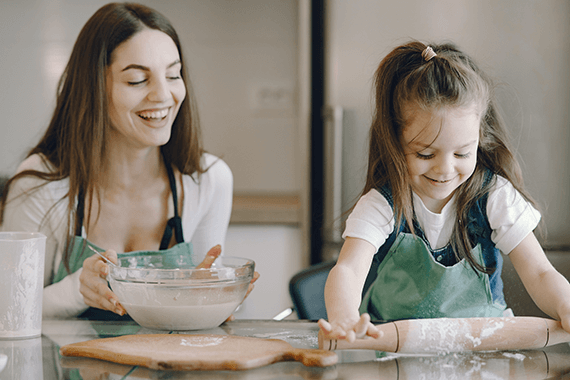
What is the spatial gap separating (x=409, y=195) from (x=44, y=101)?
7.01 ft

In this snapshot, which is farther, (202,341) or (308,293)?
(308,293)

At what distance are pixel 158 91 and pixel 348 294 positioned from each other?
0.66 metres

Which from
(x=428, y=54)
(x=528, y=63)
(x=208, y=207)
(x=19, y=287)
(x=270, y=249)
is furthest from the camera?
(x=270, y=249)

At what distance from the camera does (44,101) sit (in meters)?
2.58

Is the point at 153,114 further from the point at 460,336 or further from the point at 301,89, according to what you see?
the point at 301,89

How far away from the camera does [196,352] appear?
68 cm

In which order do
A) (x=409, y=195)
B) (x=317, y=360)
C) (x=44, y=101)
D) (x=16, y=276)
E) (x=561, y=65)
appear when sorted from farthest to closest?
(x=44, y=101), (x=561, y=65), (x=409, y=195), (x=16, y=276), (x=317, y=360)

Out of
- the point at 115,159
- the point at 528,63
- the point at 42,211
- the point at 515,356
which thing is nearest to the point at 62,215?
the point at 42,211

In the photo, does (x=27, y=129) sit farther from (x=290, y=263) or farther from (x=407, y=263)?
(x=407, y=263)

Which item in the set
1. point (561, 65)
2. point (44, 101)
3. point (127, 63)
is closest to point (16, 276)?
point (127, 63)

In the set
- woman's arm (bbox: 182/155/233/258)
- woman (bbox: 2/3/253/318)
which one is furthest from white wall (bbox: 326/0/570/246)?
woman (bbox: 2/3/253/318)

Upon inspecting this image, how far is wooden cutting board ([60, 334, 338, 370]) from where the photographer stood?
2.12ft

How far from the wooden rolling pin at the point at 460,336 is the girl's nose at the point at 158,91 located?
685 millimetres

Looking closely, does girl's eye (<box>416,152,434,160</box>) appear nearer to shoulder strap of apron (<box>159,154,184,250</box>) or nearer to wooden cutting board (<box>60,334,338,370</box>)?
wooden cutting board (<box>60,334,338,370</box>)
